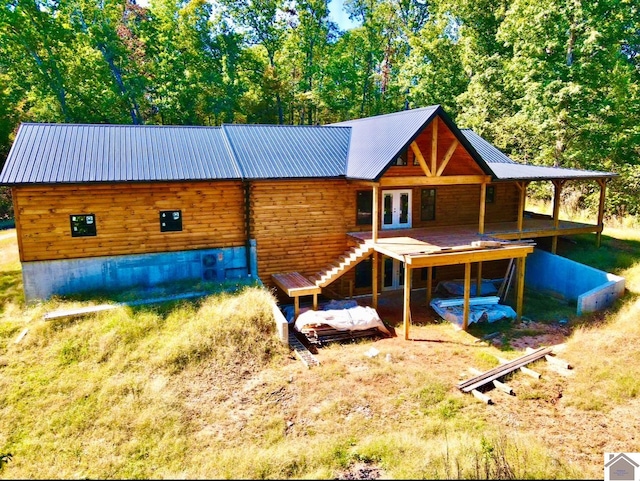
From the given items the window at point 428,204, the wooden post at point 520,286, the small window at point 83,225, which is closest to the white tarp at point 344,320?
the wooden post at point 520,286

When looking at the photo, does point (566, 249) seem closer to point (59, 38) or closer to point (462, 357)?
point (462, 357)

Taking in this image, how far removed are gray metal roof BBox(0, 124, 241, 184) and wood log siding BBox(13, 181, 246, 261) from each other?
41 cm

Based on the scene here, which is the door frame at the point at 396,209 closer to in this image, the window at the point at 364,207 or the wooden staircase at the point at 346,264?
the window at the point at 364,207

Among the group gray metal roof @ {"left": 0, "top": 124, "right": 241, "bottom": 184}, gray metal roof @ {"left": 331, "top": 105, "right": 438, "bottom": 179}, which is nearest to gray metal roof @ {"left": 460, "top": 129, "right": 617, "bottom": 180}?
gray metal roof @ {"left": 331, "top": 105, "right": 438, "bottom": 179}

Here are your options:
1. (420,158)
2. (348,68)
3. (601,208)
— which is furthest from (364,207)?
(348,68)

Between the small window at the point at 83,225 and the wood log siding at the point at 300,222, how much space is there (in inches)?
204

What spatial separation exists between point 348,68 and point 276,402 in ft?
98.5

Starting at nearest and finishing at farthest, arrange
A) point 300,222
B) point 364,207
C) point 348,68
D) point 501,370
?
point 501,370 < point 300,222 < point 364,207 < point 348,68

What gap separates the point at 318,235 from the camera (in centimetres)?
1705

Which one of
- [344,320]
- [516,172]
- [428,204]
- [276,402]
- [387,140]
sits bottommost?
[276,402]

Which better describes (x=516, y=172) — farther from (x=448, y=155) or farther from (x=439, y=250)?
(x=439, y=250)

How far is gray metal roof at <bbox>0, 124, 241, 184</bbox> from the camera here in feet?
46.1

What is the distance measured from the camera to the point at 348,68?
114ft

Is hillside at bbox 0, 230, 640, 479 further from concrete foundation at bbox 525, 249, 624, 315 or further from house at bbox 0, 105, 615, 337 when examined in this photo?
house at bbox 0, 105, 615, 337
